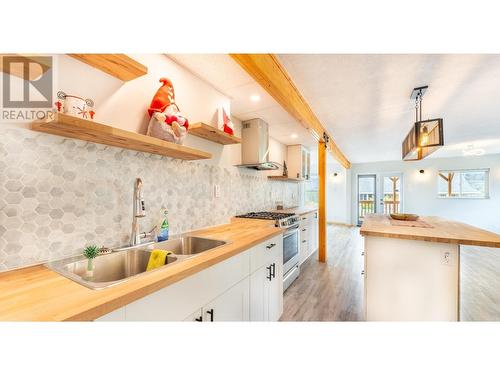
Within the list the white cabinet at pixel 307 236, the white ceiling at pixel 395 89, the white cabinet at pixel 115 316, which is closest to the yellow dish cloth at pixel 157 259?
the white cabinet at pixel 115 316

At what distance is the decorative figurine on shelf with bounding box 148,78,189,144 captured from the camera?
1462 millimetres

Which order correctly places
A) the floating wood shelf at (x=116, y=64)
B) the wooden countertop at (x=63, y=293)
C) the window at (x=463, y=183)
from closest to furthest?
A: the wooden countertop at (x=63, y=293), the floating wood shelf at (x=116, y=64), the window at (x=463, y=183)

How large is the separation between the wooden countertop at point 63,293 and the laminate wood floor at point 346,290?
1639mm

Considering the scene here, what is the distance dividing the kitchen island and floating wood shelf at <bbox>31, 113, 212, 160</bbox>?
186cm

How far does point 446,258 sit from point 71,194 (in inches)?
105

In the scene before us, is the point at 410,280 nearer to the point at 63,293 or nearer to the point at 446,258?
the point at 446,258

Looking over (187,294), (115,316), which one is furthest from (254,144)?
(115,316)

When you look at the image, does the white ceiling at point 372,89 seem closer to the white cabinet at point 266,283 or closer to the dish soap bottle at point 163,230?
the dish soap bottle at point 163,230

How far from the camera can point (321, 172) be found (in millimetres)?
4254

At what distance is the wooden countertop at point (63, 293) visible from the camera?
645 millimetres

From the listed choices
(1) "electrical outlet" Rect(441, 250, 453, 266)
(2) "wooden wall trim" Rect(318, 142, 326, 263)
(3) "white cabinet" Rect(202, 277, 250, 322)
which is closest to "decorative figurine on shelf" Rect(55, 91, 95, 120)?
(3) "white cabinet" Rect(202, 277, 250, 322)
